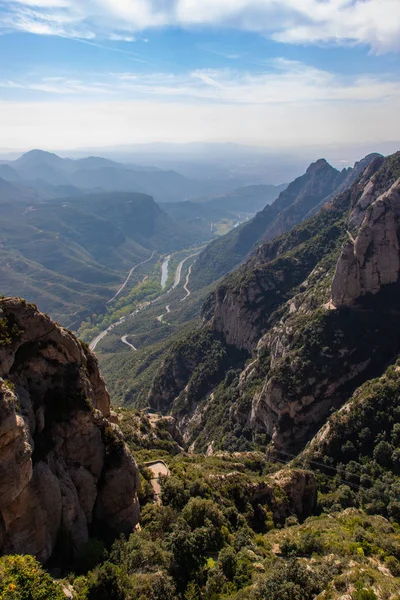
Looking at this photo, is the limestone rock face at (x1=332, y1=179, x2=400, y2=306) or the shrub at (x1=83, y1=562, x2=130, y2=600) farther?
the limestone rock face at (x1=332, y1=179, x2=400, y2=306)

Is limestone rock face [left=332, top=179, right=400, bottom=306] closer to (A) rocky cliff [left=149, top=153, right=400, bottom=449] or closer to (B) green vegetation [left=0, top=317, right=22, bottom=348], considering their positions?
(A) rocky cliff [left=149, top=153, right=400, bottom=449]

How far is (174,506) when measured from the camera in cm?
3650

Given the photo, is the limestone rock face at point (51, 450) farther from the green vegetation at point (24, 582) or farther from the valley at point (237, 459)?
the green vegetation at point (24, 582)

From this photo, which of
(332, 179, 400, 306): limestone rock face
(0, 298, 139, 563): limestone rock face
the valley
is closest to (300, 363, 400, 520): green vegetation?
the valley

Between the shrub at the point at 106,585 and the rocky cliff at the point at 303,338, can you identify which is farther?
the rocky cliff at the point at 303,338

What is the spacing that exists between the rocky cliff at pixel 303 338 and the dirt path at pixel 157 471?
95.3 feet

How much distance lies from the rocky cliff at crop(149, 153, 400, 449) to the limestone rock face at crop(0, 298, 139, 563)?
4331cm

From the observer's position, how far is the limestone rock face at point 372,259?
248 ft

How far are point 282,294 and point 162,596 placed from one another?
92.5 metres

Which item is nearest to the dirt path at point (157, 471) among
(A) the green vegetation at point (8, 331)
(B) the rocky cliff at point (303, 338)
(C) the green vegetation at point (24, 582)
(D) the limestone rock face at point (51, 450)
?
(D) the limestone rock face at point (51, 450)

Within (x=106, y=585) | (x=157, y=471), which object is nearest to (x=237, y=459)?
(x=157, y=471)

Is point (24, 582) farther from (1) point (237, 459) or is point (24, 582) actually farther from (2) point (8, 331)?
(1) point (237, 459)

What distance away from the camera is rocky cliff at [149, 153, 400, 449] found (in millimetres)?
69000

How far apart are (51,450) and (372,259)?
67.5m
